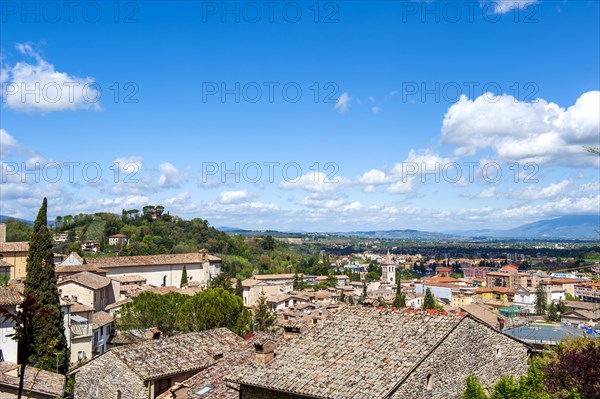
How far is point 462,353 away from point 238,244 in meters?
137

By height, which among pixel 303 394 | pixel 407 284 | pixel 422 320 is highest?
pixel 422 320

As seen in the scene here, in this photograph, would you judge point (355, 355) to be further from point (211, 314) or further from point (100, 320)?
point (100, 320)

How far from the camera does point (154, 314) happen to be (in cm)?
3581

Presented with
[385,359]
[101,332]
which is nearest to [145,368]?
[385,359]

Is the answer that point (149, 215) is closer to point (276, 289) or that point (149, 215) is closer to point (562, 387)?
point (276, 289)

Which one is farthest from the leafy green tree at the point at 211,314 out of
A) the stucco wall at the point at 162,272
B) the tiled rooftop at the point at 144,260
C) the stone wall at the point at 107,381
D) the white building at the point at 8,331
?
the stucco wall at the point at 162,272

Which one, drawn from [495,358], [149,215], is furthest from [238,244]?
[495,358]

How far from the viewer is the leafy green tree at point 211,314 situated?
106 ft

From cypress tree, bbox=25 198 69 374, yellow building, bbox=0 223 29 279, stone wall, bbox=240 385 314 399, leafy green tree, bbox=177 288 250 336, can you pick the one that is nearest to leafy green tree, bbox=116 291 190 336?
leafy green tree, bbox=177 288 250 336

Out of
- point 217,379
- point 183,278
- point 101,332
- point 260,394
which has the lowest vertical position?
point 101,332

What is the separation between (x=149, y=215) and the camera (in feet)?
488

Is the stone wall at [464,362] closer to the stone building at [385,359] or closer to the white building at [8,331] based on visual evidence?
the stone building at [385,359]

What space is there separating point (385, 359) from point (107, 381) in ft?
37.1

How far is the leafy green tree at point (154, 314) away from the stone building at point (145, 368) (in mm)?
14581
